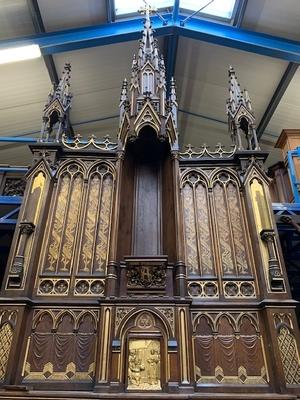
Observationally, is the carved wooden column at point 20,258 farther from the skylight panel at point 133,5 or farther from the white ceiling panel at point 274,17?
the white ceiling panel at point 274,17

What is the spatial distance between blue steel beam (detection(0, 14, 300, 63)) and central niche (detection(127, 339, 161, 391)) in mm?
8427

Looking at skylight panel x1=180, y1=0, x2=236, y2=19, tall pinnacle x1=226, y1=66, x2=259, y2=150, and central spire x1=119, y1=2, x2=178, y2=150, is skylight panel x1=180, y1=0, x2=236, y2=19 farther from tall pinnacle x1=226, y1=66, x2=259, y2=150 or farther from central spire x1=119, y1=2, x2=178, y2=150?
tall pinnacle x1=226, y1=66, x2=259, y2=150

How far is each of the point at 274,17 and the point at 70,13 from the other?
18.8 feet

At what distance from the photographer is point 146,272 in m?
5.98

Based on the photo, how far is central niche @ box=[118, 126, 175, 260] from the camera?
6836 mm

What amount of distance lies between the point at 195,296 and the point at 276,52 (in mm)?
7622

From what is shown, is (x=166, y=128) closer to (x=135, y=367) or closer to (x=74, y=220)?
(x=74, y=220)

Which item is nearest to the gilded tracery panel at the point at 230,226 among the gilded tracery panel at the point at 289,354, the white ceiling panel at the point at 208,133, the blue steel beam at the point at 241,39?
the gilded tracery panel at the point at 289,354

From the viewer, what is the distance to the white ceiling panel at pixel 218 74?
1100 centimetres

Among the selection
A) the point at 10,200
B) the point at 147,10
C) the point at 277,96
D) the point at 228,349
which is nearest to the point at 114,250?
the point at 228,349

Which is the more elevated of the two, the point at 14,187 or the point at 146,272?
the point at 14,187

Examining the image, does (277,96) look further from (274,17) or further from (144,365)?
(144,365)

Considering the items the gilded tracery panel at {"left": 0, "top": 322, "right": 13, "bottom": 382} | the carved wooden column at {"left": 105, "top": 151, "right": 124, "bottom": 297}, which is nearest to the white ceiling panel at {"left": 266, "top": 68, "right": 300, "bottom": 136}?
the carved wooden column at {"left": 105, "top": 151, "right": 124, "bottom": 297}

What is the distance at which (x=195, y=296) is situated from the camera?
6023 millimetres
